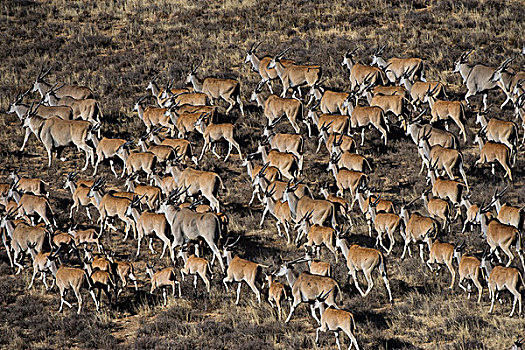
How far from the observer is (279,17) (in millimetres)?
36750

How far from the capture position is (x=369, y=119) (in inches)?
912

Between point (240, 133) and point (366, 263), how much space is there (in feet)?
33.9

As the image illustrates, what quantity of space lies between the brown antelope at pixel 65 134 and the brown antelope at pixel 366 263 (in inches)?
409

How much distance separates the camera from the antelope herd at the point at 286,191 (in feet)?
52.5

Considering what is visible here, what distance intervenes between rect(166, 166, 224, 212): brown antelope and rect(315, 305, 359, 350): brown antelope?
6650 mm

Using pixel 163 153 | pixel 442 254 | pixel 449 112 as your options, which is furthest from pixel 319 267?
pixel 449 112

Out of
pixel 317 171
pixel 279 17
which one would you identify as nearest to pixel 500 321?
pixel 317 171

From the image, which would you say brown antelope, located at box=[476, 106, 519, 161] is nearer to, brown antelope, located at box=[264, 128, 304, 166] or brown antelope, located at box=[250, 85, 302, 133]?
brown antelope, located at box=[264, 128, 304, 166]

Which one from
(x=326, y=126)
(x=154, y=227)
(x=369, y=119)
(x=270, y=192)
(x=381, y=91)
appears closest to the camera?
(x=154, y=227)

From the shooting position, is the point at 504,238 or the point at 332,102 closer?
the point at 504,238

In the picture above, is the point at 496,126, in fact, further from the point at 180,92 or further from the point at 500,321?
the point at 180,92

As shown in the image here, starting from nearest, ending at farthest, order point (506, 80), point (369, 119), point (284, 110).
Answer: point (369, 119), point (284, 110), point (506, 80)

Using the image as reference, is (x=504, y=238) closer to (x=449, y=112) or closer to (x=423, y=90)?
(x=449, y=112)

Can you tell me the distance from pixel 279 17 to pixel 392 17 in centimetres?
572
